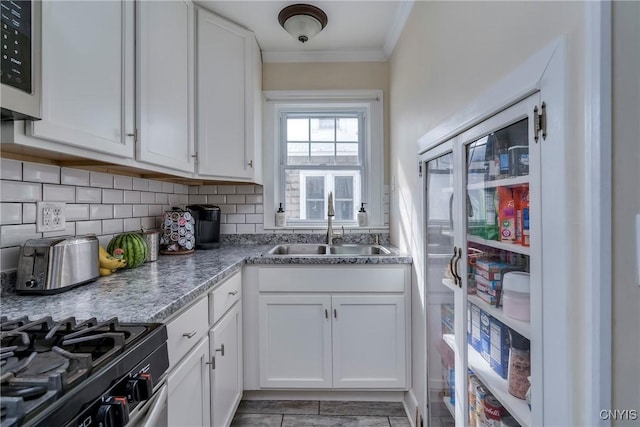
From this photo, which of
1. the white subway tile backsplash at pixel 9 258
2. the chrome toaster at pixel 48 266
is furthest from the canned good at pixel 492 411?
the white subway tile backsplash at pixel 9 258

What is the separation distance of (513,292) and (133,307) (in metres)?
1.16

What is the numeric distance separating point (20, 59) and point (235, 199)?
1718 mm

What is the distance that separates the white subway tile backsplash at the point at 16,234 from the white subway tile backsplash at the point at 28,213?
0.6 inches

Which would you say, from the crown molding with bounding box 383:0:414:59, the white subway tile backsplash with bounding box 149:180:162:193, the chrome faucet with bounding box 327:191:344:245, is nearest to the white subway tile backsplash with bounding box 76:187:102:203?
the white subway tile backsplash with bounding box 149:180:162:193

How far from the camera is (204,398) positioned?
4.13 ft

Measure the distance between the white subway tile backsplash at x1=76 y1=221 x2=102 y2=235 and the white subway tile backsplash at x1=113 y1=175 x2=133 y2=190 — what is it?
9.6 inches

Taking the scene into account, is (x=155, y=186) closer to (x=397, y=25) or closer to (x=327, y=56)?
(x=327, y=56)

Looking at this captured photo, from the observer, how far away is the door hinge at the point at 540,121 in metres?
0.71

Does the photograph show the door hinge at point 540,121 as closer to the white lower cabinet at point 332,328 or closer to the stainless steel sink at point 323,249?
the white lower cabinet at point 332,328

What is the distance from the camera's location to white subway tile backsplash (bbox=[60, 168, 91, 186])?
1273mm

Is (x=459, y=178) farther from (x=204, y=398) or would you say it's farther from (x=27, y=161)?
(x=27, y=161)

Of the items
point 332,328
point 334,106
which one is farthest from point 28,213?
point 334,106

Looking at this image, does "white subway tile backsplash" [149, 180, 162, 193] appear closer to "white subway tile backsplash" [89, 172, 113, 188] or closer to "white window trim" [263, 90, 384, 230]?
"white subway tile backsplash" [89, 172, 113, 188]

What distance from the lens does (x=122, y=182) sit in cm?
165
